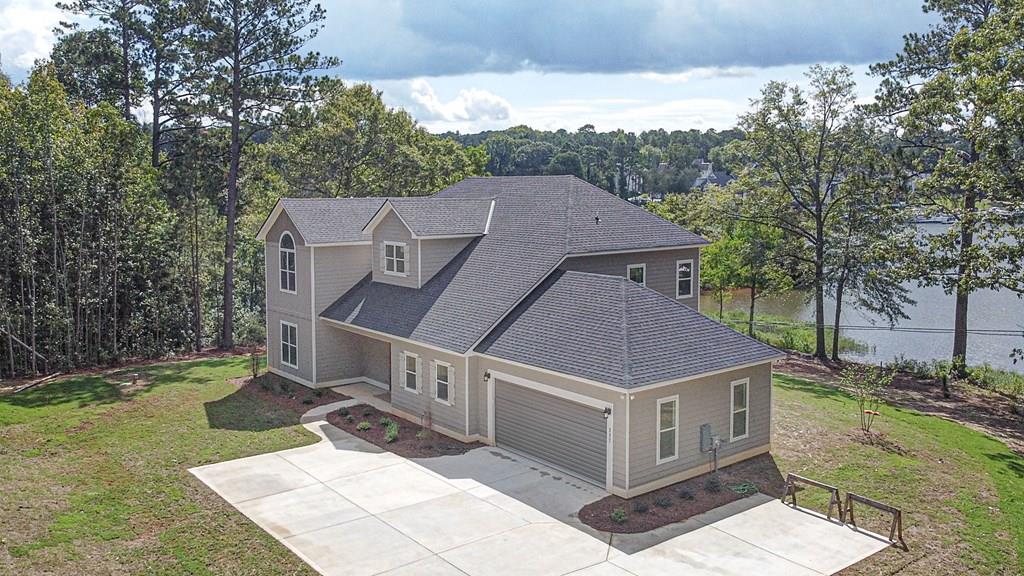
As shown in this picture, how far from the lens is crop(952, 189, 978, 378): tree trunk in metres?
20.2

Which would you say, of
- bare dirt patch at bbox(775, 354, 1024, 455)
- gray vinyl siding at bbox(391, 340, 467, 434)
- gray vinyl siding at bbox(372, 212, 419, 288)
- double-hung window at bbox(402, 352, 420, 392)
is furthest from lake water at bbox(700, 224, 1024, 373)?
double-hung window at bbox(402, 352, 420, 392)

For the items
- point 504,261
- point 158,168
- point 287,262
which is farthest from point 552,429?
point 158,168

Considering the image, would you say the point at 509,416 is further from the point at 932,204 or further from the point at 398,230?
the point at 932,204

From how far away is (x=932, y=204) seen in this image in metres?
23.1

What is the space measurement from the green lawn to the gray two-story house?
2385 mm

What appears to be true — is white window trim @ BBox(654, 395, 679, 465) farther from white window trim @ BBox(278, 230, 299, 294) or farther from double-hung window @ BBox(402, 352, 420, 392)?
white window trim @ BBox(278, 230, 299, 294)

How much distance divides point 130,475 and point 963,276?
65.0ft

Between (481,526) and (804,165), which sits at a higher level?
(804,165)

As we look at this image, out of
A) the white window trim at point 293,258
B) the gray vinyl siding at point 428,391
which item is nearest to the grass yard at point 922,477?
the gray vinyl siding at point 428,391

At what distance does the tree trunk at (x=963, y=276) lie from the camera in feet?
66.2

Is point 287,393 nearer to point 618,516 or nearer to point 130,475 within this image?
point 130,475

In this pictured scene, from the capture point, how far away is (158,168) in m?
29.6

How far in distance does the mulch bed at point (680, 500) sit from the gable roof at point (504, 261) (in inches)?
194


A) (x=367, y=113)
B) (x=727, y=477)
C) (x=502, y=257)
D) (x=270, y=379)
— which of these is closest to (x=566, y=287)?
(x=502, y=257)
